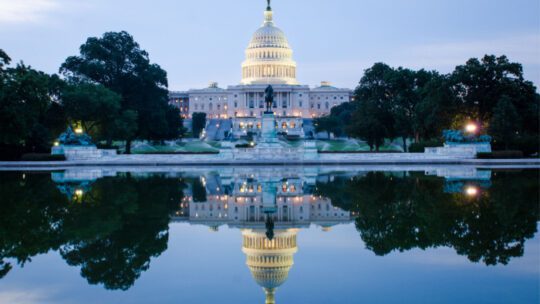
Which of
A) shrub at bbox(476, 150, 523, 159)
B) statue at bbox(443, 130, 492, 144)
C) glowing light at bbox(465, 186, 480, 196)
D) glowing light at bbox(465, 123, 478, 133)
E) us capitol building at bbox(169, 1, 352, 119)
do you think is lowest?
glowing light at bbox(465, 186, 480, 196)

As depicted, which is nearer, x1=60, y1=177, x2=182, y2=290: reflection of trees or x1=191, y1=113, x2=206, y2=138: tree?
x1=60, y1=177, x2=182, y2=290: reflection of trees

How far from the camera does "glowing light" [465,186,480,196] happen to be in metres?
22.0

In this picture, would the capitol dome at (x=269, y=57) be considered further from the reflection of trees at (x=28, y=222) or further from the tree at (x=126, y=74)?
the reflection of trees at (x=28, y=222)

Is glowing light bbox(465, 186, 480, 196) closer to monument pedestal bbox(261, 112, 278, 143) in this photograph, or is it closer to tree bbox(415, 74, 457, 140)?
monument pedestal bbox(261, 112, 278, 143)

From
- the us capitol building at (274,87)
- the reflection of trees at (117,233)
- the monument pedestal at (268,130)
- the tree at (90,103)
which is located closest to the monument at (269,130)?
the monument pedestal at (268,130)

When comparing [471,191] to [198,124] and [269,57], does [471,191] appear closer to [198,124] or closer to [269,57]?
[198,124]

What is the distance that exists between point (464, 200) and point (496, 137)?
113 feet

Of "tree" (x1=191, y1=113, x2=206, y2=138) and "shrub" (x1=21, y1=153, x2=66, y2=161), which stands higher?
"tree" (x1=191, y1=113, x2=206, y2=138)

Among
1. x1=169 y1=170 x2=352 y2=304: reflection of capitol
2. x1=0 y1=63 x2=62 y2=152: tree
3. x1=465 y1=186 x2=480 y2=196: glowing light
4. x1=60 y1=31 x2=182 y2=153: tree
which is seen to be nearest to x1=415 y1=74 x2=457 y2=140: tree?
x1=60 y1=31 x2=182 y2=153: tree

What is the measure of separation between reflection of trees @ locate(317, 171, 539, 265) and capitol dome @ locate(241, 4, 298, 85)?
133163 millimetres

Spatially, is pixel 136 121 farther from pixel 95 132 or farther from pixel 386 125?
pixel 386 125

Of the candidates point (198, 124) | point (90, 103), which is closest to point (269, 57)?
point (198, 124)

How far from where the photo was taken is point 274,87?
156 metres

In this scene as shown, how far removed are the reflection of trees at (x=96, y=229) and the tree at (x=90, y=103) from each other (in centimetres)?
3161
